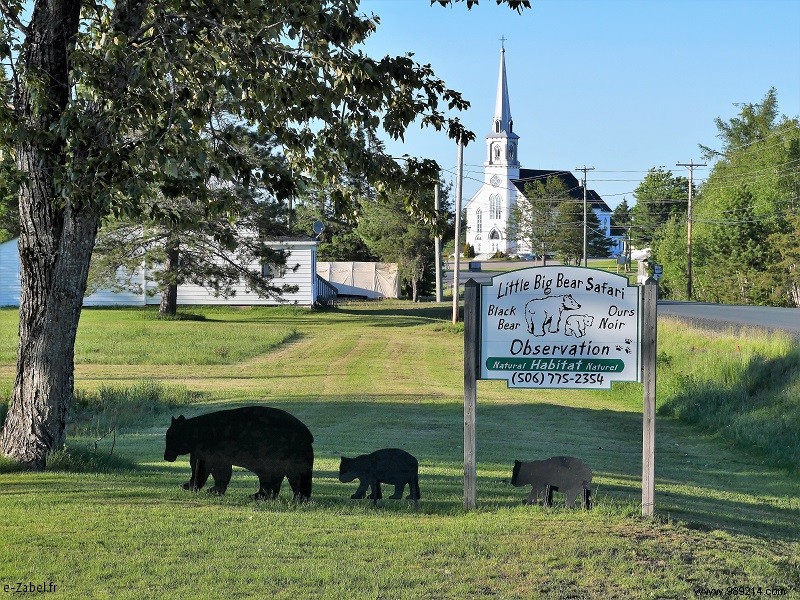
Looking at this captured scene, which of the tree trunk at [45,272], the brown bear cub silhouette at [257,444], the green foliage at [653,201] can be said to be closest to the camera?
the brown bear cub silhouette at [257,444]

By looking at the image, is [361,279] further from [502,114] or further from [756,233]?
[502,114]

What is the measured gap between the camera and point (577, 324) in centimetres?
916

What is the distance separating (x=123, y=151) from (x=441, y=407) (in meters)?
10.9

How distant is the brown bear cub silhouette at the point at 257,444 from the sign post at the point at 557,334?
4.61 ft

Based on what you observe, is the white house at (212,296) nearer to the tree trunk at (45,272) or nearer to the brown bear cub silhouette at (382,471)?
the tree trunk at (45,272)

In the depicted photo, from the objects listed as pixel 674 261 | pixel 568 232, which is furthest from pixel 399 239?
pixel 568 232

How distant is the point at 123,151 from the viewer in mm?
9516

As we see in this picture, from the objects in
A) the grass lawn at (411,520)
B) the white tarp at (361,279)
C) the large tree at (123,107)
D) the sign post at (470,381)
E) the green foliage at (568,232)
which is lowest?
the grass lawn at (411,520)

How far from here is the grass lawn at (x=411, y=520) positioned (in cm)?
682

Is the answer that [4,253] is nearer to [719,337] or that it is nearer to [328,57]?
[719,337]

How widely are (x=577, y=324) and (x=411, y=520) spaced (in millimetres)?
2154

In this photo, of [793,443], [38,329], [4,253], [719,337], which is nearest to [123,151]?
[38,329]

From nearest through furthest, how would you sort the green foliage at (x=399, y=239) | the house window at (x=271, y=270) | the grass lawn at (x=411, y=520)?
the grass lawn at (x=411, y=520), the house window at (x=271, y=270), the green foliage at (x=399, y=239)

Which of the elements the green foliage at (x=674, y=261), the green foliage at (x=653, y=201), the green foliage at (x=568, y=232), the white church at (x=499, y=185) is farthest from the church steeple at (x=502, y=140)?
the green foliage at (x=674, y=261)
